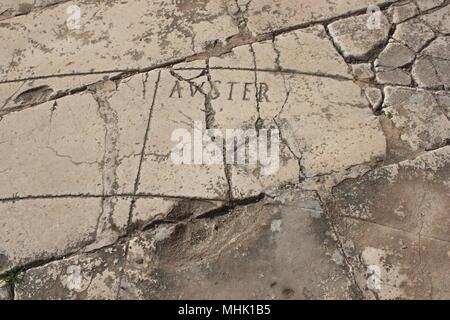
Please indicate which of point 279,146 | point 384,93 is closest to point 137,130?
point 279,146

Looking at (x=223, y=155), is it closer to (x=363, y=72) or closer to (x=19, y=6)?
(x=363, y=72)

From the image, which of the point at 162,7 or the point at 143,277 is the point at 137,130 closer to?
the point at 143,277

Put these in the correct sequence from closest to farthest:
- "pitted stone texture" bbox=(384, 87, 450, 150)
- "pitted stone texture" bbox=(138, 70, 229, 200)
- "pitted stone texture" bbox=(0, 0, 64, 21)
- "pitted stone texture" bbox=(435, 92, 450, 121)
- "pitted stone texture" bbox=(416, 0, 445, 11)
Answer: "pitted stone texture" bbox=(138, 70, 229, 200) → "pitted stone texture" bbox=(384, 87, 450, 150) → "pitted stone texture" bbox=(435, 92, 450, 121) → "pitted stone texture" bbox=(416, 0, 445, 11) → "pitted stone texture" bbox=(0, 0, 64, 21)

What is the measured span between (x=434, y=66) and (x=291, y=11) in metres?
0.93

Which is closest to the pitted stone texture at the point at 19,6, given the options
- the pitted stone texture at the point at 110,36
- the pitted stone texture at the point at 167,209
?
the pitted stone texture at the point at 110,36

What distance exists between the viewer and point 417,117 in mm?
2609

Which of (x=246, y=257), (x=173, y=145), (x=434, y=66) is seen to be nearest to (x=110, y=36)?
(x=173, y=145)

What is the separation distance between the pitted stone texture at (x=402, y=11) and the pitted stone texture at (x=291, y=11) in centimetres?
9

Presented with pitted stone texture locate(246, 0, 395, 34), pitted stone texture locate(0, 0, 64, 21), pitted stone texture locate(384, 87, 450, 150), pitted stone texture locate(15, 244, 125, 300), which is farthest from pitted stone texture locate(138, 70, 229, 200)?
pitted stone texture locate(0, 0, 64, 21)

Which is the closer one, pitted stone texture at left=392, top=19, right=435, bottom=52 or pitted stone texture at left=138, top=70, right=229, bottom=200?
pitted stone texture at left=138, top=70, right=229, bottom=200

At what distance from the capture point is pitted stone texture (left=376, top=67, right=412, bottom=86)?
109 inches

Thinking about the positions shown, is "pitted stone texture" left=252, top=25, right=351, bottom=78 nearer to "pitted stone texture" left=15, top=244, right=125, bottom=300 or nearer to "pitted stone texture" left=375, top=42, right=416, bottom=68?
"pitted stone texture" left=375, top=42, right=416, bottom=68

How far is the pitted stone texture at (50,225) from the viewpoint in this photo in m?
2.30

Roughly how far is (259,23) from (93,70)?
1.06 meters
